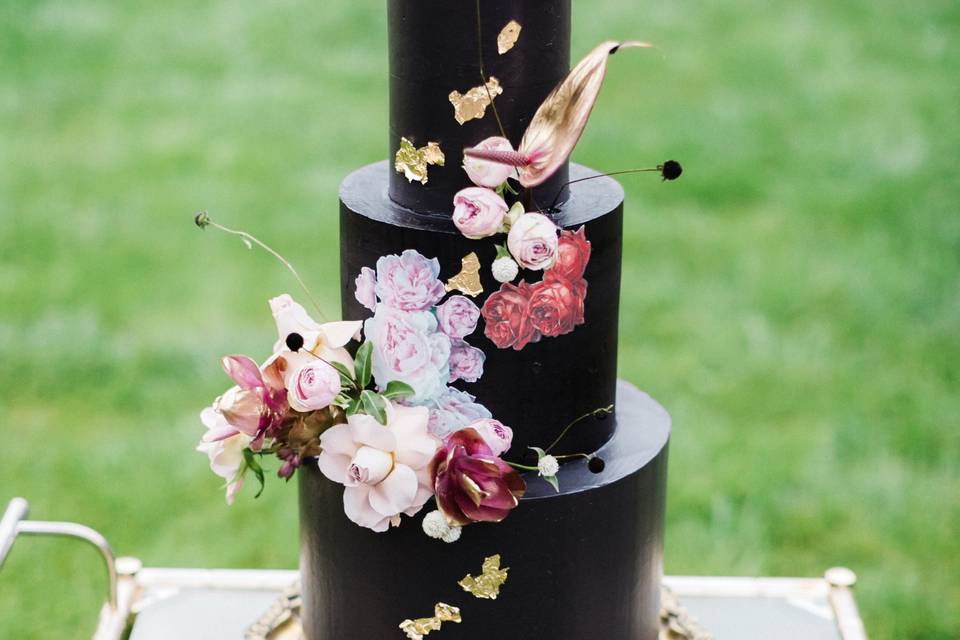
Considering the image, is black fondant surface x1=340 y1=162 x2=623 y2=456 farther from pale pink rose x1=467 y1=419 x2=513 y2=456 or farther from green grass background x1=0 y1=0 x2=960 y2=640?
green grass background x1=0 y1=0 x2=960 y2=640

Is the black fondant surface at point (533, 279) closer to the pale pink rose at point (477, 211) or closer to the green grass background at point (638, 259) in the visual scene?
the pale pink rose at point (477, 211)

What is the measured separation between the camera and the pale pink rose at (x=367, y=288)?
65.2 inches

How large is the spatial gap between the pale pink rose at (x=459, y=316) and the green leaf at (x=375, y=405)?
0.11 m

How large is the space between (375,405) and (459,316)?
0.47 feet

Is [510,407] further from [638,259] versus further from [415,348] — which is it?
[638,259]

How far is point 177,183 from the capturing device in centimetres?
429

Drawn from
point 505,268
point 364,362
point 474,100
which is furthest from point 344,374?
point 474,100

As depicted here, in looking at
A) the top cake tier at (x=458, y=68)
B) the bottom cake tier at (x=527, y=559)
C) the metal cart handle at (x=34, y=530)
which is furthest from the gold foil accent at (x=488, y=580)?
the metal cart handle at (x=34, y=530)

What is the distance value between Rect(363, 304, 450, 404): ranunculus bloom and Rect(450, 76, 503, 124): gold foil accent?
0.24 m

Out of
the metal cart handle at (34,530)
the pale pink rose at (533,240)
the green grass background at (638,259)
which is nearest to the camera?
the pale pink rose at (533,240)

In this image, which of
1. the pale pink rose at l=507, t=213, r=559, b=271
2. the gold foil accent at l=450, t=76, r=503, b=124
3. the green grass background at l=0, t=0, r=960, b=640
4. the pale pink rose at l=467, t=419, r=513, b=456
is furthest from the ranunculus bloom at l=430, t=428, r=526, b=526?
the green grass background at l=0, t=0, r=960, b=640

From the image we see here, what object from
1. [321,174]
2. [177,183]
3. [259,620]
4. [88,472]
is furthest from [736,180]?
[259,620]

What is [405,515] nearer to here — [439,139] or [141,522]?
[439,139]

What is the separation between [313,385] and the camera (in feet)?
5.16
